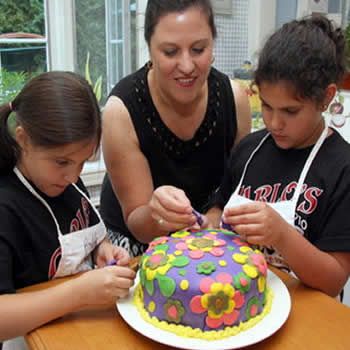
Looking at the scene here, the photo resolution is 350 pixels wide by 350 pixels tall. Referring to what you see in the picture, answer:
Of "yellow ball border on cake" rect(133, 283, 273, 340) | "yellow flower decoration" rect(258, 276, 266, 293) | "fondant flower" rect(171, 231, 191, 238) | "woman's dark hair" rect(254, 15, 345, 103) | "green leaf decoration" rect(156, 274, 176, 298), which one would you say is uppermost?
"woman's dark hair" rect(254, 15, 345, 103)

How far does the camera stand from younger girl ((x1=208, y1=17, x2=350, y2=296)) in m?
0.93

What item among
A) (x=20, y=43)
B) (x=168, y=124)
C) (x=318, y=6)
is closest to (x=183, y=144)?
(x=168, y=124)

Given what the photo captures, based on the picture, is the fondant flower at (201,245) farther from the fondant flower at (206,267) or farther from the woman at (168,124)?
the woman at (168,124)

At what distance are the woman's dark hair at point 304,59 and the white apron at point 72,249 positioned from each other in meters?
0.52

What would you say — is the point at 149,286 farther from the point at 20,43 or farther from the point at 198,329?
the point at 20,43

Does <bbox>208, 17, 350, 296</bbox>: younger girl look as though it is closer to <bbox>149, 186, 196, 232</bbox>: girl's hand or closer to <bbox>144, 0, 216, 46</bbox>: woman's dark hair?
<bbox>149, 186, 196, 232</bbox>: girl's hand

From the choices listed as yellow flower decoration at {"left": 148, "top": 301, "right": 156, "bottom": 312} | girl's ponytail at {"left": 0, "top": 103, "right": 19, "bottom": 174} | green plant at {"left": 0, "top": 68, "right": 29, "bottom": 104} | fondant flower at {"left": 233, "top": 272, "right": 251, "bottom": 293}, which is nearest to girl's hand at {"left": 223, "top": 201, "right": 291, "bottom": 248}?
fondant flower at {"left": 233, "top": 272, "right": 251, "bottom": 293}

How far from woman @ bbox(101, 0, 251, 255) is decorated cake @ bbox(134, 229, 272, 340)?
230mm

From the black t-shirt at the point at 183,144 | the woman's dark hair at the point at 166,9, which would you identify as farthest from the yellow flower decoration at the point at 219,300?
the woman's dark hair at the point at 166,9

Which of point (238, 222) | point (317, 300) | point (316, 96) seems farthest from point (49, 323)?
point (316, 96)

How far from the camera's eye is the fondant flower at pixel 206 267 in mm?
796

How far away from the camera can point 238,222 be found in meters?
0.92

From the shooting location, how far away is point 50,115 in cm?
98

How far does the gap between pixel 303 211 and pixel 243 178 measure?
0.21m
